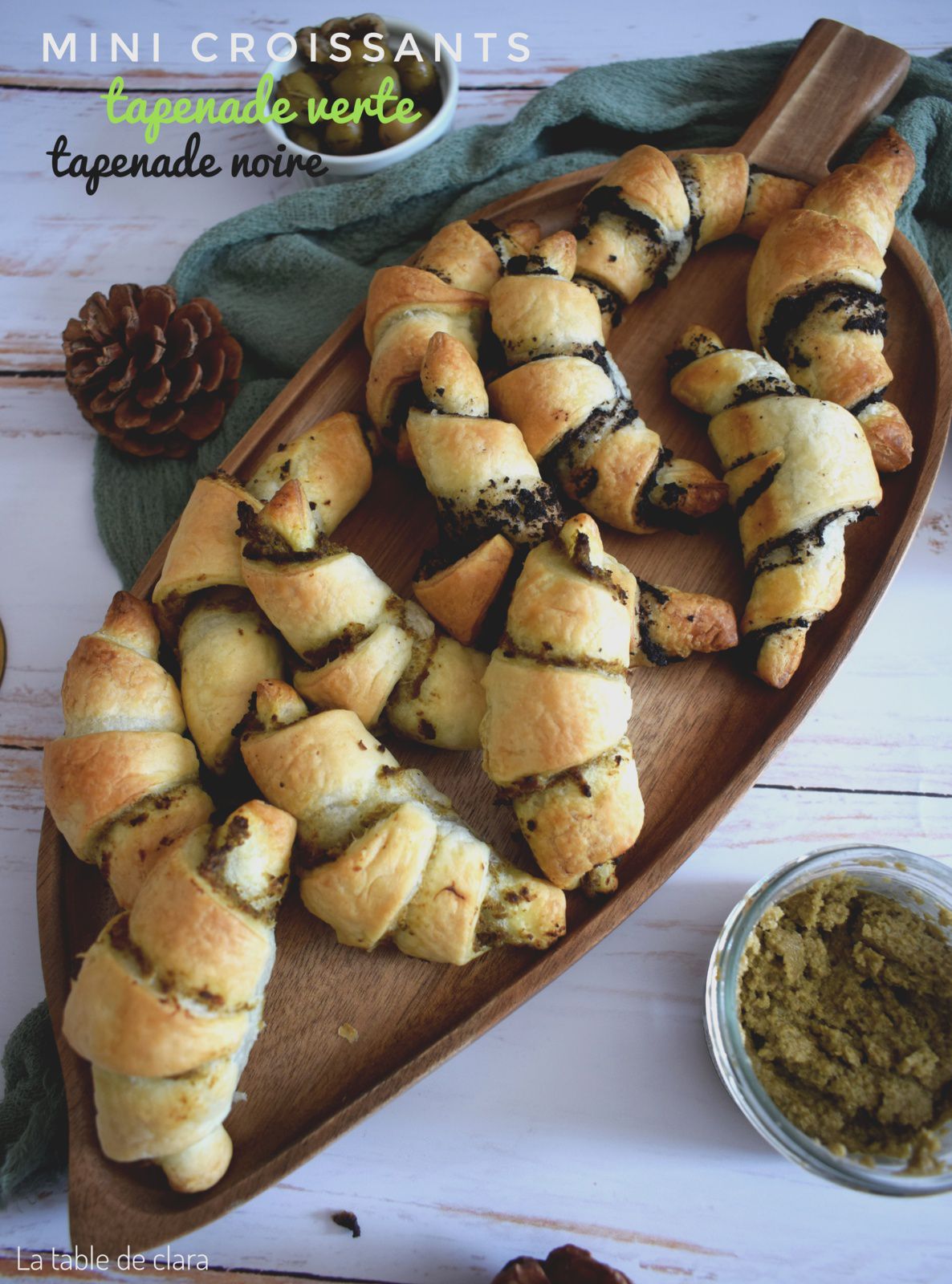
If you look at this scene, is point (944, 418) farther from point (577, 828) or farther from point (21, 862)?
point (21, 862)

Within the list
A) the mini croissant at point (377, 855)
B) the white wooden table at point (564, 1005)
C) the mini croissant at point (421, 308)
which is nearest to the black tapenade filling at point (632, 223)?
the mini croissant at point (421, 308)

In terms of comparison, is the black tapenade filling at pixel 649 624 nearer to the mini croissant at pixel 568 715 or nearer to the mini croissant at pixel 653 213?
the mini croissant at pixel 568 715

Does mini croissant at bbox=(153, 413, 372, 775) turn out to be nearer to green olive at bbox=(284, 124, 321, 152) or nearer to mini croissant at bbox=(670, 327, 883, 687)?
mini croissant at bbox=(670, 327, 883, 687)

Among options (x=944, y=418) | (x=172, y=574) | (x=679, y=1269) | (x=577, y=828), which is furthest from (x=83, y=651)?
(x=944, y=418)

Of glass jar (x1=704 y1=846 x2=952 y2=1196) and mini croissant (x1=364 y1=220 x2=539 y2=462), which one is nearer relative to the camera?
glass jar (x1=704 y1=846 x2=952 y2=1196)

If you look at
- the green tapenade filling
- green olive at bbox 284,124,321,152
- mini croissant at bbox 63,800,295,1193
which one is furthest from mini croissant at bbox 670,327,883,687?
green olive at bbox 284,124,321,152

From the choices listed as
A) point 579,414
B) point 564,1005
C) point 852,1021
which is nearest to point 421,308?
point 579,414
